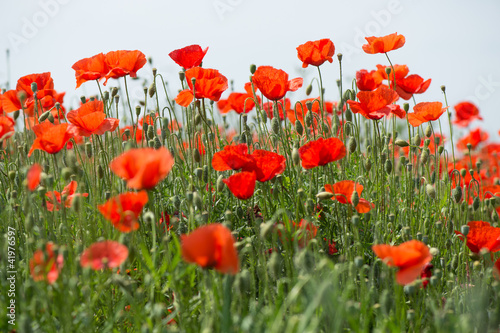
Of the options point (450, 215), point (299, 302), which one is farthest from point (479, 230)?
point (299, 302)

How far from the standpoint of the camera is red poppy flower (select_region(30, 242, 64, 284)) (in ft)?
5.28

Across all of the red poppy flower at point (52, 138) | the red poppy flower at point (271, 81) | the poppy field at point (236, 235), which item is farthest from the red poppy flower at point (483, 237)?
the red poppy flower at point (52, 138)

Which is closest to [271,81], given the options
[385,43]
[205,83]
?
[205,83]

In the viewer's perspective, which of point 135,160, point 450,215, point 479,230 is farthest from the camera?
point 450,215

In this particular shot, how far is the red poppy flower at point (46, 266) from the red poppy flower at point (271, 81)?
1382mm

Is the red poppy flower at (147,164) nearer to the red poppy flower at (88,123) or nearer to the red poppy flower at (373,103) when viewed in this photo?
the red poppy flower at (88,123)

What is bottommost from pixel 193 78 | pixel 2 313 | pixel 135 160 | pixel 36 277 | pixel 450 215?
pixel 450 215

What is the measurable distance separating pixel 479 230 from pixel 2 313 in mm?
1929

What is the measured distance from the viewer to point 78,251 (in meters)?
2.05

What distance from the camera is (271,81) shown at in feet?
8.82

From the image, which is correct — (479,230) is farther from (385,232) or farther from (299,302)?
(299,302)

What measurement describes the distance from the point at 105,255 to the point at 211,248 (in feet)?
1.37

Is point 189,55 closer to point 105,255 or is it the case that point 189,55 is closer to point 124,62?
point 124,62

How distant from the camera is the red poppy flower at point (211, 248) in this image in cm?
145
